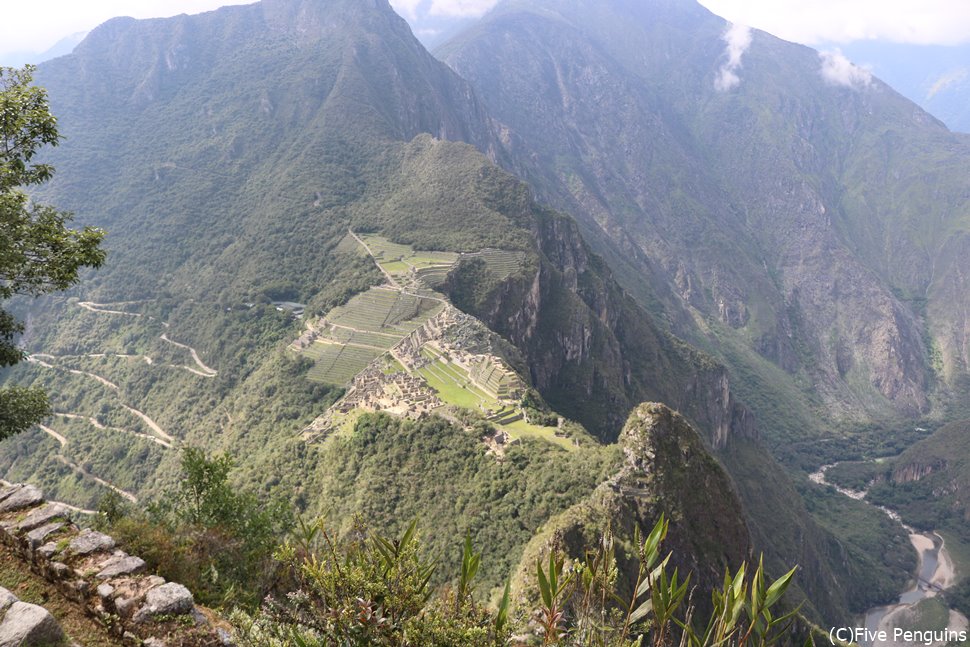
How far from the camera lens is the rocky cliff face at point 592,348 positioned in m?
115

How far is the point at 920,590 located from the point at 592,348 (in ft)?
327

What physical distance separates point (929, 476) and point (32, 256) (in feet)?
760

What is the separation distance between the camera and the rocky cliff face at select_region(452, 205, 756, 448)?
115m

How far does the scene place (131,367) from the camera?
11812 cm

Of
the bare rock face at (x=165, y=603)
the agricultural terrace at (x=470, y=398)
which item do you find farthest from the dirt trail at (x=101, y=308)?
the bare rock face at (x=165, y=603)

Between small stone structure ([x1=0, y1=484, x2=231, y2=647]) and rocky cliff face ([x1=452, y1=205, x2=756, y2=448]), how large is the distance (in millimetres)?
93474

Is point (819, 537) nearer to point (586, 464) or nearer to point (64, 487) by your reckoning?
point (586, 464)

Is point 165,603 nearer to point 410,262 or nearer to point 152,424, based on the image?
point 152,424

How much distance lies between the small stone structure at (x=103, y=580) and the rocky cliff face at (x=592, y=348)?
9347 centimetres

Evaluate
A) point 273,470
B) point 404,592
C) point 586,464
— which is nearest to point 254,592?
point 404,592

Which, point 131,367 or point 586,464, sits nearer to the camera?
point 586,464

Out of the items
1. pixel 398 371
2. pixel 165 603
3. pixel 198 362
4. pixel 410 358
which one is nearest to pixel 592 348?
pixel 410 358

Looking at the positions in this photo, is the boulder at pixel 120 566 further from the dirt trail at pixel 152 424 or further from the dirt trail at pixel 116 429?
the dirt trail at pixel 152 424

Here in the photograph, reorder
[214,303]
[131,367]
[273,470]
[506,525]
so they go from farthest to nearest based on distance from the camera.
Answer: [214,303], [131,367], [273,470], [506,525]
